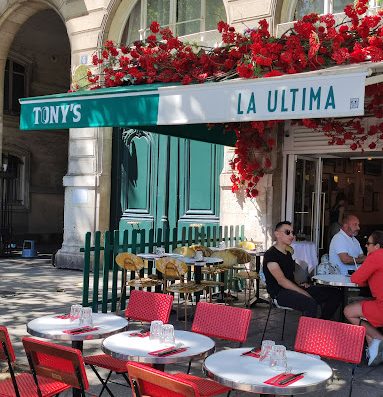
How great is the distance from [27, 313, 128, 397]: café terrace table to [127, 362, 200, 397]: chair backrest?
991 millimetres

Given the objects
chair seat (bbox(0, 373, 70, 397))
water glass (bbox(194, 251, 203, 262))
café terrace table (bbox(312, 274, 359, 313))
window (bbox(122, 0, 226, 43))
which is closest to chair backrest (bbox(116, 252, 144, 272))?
water glass (bbox(194, 251, 203, 262))

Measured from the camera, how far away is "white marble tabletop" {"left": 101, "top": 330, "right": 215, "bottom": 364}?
3867mm

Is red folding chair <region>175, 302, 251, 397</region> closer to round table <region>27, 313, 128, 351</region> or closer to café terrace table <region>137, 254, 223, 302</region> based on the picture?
round table <region>27, 313, 128, 351</region>

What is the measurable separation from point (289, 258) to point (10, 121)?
13.5m

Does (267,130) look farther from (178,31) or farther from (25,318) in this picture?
(25,318)

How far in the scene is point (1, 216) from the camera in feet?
57.0

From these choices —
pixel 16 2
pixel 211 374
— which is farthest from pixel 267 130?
pixel 16 2

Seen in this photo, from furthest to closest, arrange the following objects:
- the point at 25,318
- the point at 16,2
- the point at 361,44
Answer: the point at 16,2, the point at 25,318, the point at 361,44

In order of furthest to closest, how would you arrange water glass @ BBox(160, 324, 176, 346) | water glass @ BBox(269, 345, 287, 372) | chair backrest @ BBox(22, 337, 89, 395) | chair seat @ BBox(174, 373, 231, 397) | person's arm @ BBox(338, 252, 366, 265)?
person's arm @ BBox(338, 252, 366, 265)
water glass @ BBox(160, 324, 176, 346)
chair seat @ BBox(174, 373, 231, 397)
water glass @ BBox(269, 345, 287, 372)
chair backrest @ BBox(22, 337, 89, 395)

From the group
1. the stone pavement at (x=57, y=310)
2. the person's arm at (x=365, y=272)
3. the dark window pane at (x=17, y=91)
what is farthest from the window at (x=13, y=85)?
the person's arm at (x=365, y=272)

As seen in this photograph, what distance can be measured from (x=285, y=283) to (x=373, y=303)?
3.29ft

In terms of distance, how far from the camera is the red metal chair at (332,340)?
4246 mm

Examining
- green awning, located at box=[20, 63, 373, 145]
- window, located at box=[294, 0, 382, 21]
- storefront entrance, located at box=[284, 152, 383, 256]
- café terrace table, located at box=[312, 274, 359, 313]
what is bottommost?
café terrace table, located at box=[312, 274, 359, 313]

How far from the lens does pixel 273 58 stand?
266 inches
